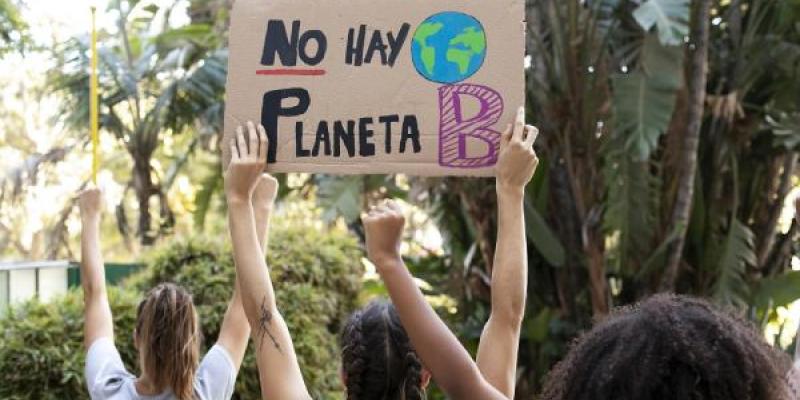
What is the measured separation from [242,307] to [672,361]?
5.80ft

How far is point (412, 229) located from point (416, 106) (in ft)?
Answer: 43.7

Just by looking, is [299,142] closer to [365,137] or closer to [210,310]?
[365,137]

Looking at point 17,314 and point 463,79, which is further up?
point 463,79

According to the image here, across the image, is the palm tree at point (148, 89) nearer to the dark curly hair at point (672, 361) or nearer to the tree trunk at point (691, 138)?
the tree trunk at point (691, 138)

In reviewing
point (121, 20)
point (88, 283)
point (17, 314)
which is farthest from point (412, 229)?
point (88, 283)

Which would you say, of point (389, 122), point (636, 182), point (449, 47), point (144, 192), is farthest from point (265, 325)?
point (144, 192)

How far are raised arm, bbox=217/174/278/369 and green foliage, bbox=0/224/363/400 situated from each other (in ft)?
7.53

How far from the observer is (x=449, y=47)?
278 centimetres

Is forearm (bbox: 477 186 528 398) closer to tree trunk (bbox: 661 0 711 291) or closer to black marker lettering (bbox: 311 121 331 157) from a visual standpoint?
black marker lettering (bbox: 311 121 331 157)

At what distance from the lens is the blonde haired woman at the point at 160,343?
298cm

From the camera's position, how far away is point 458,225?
34.0 feet

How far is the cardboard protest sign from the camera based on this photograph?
8.95 ft

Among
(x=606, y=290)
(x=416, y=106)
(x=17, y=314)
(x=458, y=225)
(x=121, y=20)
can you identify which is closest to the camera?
(x=416, y=106)

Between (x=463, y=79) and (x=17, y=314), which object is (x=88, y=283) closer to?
(x=463, y=79)
